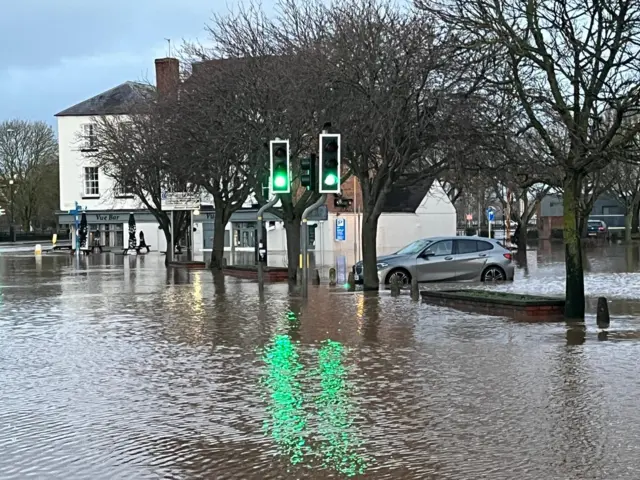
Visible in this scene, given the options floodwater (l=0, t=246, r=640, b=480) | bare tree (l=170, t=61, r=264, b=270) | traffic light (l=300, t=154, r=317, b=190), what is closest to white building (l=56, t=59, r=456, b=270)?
bare tree (l=170, t=61, r=264, b=270)

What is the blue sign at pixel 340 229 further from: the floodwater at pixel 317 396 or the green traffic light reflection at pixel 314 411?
the green traffic light reflection at pixel 314 411

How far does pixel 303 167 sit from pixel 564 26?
712cm

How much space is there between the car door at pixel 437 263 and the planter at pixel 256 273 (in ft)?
19.6

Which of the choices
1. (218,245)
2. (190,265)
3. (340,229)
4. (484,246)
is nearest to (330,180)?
(484,246)

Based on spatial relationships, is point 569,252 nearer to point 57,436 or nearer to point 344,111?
point 344,111

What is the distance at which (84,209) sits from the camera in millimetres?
70375

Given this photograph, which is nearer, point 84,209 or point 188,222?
point 188,222

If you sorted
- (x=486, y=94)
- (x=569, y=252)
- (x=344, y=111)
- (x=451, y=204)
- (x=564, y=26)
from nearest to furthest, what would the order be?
(x=564, y=26)
(x=569, y=252)
(x=486, y=94)
(x=344, y=111)
(x=451, y=204)

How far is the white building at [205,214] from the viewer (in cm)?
6184

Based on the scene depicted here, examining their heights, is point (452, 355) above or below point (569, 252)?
below

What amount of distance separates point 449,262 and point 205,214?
45080 mm

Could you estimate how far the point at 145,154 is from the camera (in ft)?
121

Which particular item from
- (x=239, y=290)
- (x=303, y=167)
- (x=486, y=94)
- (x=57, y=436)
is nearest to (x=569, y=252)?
(x=486, y=94)

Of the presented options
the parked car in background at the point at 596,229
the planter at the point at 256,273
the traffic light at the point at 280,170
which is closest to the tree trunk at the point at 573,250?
the traffic light at the point at 280,170
